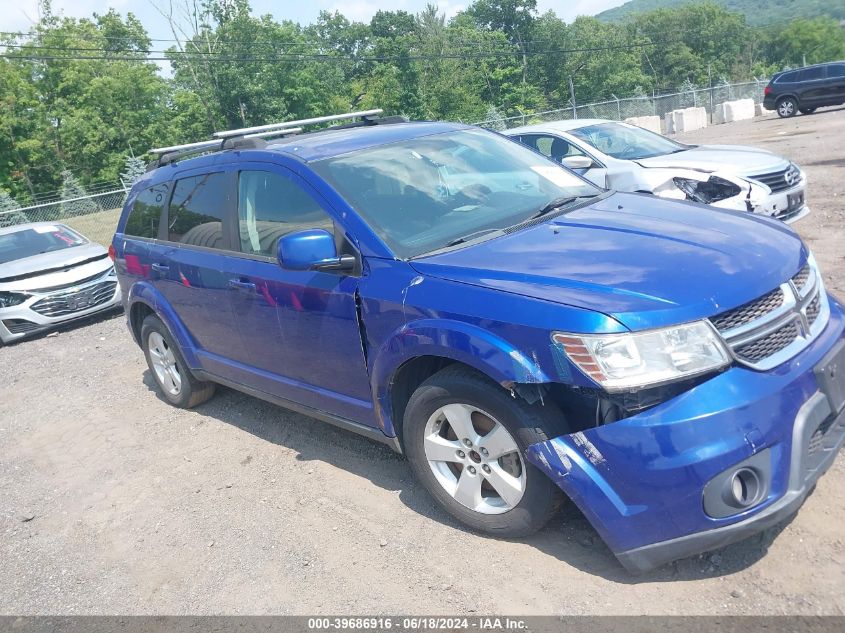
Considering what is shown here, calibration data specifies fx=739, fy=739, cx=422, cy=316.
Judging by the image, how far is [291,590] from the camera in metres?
3.39

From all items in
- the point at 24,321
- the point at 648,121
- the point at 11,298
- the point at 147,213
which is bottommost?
the point at 648,121

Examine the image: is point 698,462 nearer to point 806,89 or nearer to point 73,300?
point 73,300

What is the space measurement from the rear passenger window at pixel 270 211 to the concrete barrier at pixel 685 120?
106 ft

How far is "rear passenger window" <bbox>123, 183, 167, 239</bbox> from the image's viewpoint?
5.58 m

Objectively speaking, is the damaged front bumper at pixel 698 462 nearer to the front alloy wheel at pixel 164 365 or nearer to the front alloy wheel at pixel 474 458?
the front alloy wheel at pixel 474 458

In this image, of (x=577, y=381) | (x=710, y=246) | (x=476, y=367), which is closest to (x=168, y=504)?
(x=476, y=367)

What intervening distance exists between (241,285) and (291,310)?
1.72 ft

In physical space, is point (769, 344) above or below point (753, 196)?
above

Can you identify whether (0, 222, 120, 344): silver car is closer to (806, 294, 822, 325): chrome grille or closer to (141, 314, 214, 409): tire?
(141, 314, 214, 409): tire

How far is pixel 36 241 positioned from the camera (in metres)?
10.8

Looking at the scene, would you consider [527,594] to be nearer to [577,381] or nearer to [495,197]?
[577,381]

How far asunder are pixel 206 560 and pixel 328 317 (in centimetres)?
140

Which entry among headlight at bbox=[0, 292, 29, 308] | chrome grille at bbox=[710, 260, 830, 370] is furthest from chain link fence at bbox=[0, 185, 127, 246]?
→ chrome grille at bbox=[710, 260, 830, 370]

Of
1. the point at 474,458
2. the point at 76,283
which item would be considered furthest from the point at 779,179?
the point at 76,283
